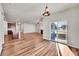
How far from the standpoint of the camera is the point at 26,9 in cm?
191

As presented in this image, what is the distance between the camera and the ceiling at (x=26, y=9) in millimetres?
1860

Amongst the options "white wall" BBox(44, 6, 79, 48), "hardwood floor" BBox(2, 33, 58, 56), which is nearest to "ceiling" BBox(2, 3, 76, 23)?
"white wall" BBox(44, 6, 79, 48)

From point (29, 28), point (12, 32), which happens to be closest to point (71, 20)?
point (29, 28)

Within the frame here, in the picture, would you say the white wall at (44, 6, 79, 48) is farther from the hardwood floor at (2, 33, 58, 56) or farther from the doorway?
the doorway

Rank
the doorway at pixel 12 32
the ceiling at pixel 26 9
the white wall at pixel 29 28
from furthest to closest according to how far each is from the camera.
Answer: the white wall at pixel 29 28 → the doorway at pixel 12 32 → the ceiling at pixel 26 9

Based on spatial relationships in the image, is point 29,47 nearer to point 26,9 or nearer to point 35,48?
point 35,48

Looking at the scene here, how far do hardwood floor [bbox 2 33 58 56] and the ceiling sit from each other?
43cm

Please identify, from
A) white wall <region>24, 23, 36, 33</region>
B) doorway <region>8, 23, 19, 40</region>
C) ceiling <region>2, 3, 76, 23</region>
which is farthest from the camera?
white wall <region>24, 23, 36, 33</region>

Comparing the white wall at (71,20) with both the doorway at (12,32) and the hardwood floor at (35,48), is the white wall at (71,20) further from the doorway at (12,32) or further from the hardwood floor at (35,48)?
the doorway at (12,32)

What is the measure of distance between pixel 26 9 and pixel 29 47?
74 centimetres

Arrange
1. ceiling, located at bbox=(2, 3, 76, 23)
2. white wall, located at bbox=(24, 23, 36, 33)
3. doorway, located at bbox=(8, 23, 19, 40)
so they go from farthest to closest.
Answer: white wall, located at bbox=(24, 23, 36, 33) < doorway, located at bbox=(8, 23, 19, 40) < ceiling, located at bbox=(2, 3, 76, 23)

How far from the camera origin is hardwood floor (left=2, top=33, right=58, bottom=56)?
187cm

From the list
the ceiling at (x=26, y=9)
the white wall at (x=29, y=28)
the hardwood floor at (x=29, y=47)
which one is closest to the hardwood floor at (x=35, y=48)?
the hardwood floor at (x=29, y=47)

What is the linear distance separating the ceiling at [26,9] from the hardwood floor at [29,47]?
0.43 m
